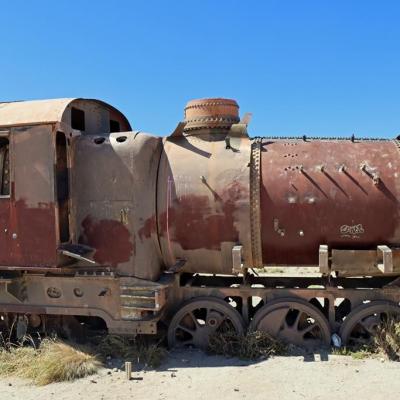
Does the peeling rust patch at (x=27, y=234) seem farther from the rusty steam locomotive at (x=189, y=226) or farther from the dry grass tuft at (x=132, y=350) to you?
the dry grass tuft at (x=132, y=350)

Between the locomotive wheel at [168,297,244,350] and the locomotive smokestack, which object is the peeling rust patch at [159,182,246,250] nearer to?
the locomotive wheel at [168,297,244,350]

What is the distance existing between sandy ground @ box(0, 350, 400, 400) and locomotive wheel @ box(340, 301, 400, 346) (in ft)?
1.42

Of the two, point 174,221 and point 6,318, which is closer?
point 174,221

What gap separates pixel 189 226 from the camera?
6723mm

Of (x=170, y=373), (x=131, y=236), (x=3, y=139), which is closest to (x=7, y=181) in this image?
(x=3, y=139)

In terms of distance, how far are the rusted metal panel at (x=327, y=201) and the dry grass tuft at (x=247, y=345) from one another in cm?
109

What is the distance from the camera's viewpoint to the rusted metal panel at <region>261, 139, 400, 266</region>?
6.35 metres

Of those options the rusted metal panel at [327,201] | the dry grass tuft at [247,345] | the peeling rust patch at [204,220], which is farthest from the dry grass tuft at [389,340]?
the peeling rust patch at [204,220]

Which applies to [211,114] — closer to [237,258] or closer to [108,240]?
[237,258]

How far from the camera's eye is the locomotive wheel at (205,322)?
22.1ft

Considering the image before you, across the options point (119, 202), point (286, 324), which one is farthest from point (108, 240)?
point (286, 324)

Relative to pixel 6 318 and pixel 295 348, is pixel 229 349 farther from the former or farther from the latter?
pixel 6 318

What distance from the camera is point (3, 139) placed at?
7.02 meters

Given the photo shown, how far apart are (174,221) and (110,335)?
189cm
